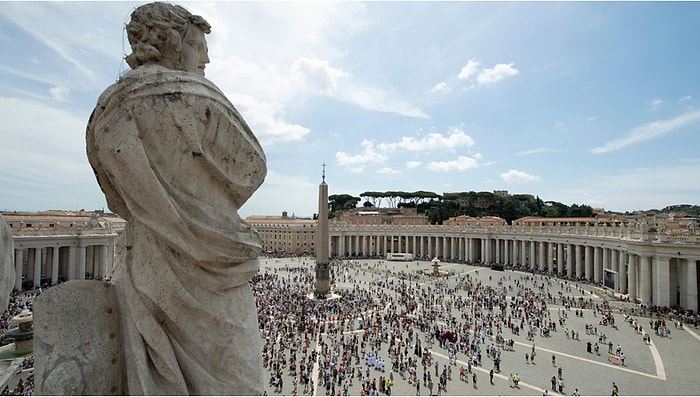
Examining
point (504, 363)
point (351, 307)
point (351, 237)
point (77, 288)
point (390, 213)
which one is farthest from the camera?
point (390, 213)

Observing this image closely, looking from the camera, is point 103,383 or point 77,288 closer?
point 103,383

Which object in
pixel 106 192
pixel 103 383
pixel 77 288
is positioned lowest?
pixel 103 383

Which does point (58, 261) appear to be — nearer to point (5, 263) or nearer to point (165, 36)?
point (5, 263)

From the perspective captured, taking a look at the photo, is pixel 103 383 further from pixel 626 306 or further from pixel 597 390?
pixel 626 306

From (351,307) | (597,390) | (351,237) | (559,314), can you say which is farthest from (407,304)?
(351,237)

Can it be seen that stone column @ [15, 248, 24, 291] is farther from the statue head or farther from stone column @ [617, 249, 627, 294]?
stone column @ [617, 249, 627, 294]

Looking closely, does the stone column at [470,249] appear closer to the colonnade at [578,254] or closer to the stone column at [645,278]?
the colonnade at [578,254]
